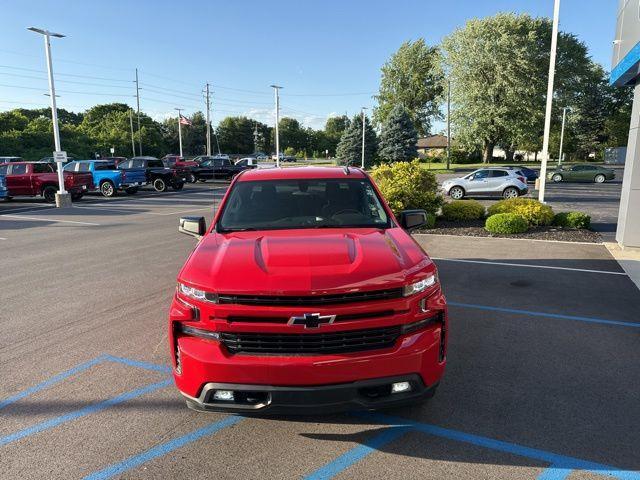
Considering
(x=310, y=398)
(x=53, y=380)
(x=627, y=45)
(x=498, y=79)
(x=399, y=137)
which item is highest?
(x=498, y=79)

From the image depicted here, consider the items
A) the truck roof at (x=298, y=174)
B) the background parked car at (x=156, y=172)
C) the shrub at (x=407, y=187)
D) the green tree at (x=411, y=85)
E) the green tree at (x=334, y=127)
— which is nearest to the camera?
the truck roof at (x=298, y=174)

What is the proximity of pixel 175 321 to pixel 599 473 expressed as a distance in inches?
113

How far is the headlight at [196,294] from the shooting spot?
2934 millimetres

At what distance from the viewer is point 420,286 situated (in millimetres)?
3066

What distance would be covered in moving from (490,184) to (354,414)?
815 inches

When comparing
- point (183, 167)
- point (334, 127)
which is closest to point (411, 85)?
point (183, 167)

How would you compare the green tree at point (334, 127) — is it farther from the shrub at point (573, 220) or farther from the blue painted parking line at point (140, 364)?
the blue painted parking line at point (140, 364)

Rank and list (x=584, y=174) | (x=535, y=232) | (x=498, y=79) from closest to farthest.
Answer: (x=535, y=232)
(x=584, y=174)
(x=498, y=79)

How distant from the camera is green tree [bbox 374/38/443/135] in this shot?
226 ft

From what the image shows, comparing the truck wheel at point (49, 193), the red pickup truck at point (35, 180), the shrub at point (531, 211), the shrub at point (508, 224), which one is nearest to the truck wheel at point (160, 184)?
the red pickup truck at point (35, 180)

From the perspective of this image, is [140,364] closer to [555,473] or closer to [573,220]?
[555,473]

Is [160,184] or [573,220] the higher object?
[160,184]

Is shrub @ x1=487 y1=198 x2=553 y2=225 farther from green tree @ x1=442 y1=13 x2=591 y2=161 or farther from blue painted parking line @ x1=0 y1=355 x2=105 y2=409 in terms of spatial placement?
green tree @ x1=442 y1=13 x2=591 y2=161

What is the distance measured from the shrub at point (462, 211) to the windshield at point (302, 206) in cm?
953
